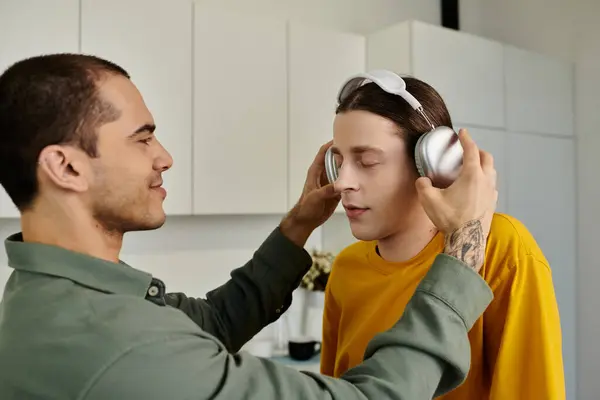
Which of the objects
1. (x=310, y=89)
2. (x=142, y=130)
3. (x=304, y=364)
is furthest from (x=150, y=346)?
(x=310, y=89)

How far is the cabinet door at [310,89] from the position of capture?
8.33ft

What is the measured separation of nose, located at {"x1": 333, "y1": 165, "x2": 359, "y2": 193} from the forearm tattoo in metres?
0.28

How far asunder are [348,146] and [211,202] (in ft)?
4.11

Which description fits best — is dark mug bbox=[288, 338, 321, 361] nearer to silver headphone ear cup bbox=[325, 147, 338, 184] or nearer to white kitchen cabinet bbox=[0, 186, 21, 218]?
white kitchen cabinet bbox=[0, 186, 21, 218]

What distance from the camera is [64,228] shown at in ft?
3.12

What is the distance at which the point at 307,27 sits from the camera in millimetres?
2576

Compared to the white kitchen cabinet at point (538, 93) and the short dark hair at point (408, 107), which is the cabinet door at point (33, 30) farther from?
the white kitchen cabinet at point (538, 93)

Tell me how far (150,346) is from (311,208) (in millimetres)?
612

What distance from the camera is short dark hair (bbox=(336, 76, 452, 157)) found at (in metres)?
1.16

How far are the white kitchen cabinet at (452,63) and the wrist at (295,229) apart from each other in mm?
1421

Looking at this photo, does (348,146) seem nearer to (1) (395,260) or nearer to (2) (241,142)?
(1) (395,260)

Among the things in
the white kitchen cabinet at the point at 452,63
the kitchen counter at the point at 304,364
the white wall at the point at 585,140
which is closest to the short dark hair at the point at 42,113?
the kitchen counter at the point at 304,364

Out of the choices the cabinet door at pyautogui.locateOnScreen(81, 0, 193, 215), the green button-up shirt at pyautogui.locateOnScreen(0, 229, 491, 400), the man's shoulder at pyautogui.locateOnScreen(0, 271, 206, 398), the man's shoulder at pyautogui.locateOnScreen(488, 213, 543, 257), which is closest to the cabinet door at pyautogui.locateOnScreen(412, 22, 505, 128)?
the cabinet door at pyautogui.locateOnScreen(81, 0, 193, 215)

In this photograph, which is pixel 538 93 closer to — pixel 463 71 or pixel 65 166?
→ pixel 463 71
